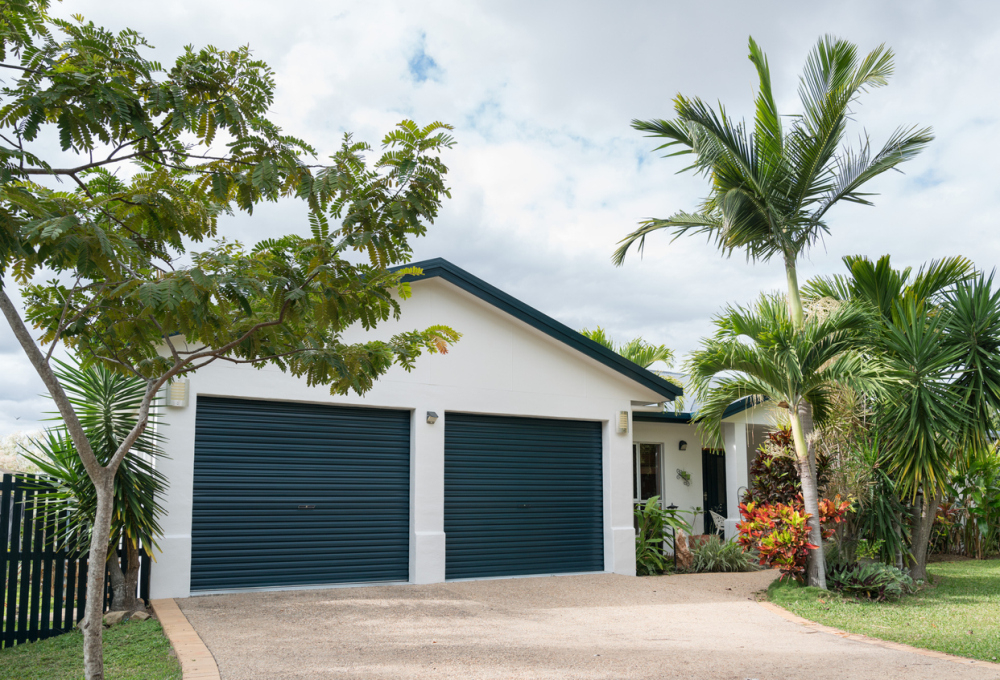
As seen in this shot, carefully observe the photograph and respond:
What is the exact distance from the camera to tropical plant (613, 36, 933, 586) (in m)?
10.5

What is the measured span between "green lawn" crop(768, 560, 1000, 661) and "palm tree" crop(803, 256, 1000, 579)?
983mm

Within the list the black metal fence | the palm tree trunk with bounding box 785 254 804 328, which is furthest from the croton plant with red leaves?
the black metal fence

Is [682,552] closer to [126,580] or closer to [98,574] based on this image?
[126,580]

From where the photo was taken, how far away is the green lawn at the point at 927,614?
753 centimetres

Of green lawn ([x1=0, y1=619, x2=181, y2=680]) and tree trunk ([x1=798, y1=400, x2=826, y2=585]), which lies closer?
green lawn ([x1=0, y1=619, x2=181, y2=680])

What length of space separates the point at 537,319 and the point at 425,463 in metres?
3.03

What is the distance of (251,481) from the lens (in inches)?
394

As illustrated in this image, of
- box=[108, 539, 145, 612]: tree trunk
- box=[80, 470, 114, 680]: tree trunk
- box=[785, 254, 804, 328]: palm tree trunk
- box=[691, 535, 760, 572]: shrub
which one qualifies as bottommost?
box=[691, 535, 760, 572]: shrub

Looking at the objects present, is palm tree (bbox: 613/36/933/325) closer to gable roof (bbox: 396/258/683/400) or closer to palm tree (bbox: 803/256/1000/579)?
palm tree (bbox: 803/256/1000/579)

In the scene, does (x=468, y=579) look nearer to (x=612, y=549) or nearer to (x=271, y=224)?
(x=612, y=549)

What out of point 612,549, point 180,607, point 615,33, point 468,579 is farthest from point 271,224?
point 612,549

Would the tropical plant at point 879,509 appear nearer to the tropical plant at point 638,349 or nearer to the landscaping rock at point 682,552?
the landscaping rock at point 682,552

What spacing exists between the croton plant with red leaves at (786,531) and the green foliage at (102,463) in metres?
7.85

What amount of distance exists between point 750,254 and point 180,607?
9272 millimetres
